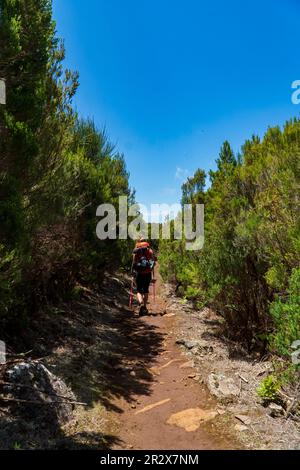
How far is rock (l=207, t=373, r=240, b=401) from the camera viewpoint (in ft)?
15.9

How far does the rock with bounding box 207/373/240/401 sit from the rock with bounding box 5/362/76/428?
2043 millimetres

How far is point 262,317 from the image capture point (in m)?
6.45

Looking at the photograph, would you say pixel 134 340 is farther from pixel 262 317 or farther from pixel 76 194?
pixel 76 194

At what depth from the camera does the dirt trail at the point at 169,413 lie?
388cm

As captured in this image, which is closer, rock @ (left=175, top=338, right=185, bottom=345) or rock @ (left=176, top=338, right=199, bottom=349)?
rock @ (left=176, top=338, right=199, bottom=349)

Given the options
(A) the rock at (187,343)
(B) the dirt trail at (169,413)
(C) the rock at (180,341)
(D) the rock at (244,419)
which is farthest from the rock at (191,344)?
(D) the rock at (244,419)

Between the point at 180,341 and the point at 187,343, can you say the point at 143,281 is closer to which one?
the point at 180,341

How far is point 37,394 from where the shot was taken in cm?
427

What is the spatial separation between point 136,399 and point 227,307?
9.34 ft

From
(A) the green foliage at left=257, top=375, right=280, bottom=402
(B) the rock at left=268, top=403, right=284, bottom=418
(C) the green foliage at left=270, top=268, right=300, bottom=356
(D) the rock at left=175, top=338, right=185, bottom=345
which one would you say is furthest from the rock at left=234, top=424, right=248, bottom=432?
(D) the rock at left=175, top=338, right=185, bottom=345

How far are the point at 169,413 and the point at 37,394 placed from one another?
1736 millimetres

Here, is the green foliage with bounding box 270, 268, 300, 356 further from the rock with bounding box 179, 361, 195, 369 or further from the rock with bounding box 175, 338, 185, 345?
the rock with bounding box 175, 338, 185, 345

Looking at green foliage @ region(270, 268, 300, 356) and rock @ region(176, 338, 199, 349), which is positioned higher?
green foliage @ region(270, 268, 300, 356)

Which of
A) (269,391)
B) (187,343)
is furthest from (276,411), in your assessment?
(187,343)
